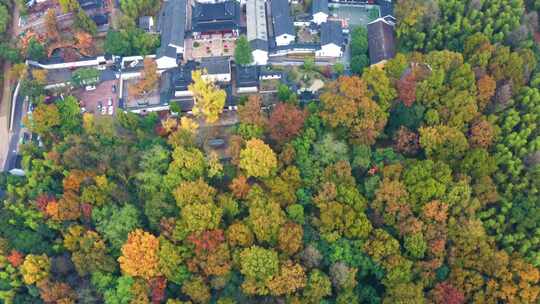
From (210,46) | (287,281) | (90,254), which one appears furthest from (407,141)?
(90,254)

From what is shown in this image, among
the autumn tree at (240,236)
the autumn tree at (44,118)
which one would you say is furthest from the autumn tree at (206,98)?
the autumn tree at (44,118)

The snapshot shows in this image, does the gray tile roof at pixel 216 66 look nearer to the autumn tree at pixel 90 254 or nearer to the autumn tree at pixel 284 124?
the autumn tree at pixel 284 124

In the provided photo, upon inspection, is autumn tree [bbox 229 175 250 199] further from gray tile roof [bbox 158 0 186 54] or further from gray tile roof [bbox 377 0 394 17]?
gray tile roof [bbox 377 0 394 17]

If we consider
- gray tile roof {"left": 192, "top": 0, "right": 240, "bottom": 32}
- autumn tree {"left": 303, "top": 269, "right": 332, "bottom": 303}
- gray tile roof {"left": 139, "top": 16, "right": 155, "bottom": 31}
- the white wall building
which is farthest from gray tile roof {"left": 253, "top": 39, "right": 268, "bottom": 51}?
autumn tree {"left": 303, "top": 269, "right": 332, "bottom": 303}

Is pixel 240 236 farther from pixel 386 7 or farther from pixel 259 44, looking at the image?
pixel 386 7

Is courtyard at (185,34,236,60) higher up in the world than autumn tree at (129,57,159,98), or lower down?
higher up
